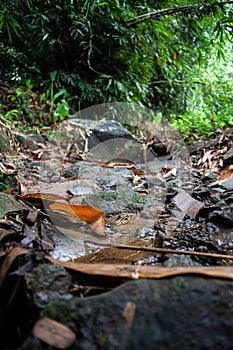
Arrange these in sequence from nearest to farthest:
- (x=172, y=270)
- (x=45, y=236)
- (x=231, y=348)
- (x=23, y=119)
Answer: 1. (x=231, y=348)
2. (x=172, y=270)
3. (x=45, y=236)
4. (x=23, y=119)

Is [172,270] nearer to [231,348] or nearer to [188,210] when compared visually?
[231,348]

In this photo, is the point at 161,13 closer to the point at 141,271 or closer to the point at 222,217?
the point at 222,217

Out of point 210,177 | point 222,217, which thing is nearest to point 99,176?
point 210,177

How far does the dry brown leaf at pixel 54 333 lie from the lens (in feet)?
1.87

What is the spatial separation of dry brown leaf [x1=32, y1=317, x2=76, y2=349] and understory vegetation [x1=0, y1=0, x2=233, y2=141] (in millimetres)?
3988

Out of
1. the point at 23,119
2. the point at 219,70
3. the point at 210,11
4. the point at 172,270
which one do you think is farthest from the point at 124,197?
the point at 219,70

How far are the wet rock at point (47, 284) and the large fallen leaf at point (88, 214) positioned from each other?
2.55 ft

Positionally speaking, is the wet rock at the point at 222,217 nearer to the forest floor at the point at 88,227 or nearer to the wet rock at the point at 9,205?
the forest floor at the point at 88,227

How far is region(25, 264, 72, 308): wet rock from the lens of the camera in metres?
0.68

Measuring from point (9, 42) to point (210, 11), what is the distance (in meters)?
3.25

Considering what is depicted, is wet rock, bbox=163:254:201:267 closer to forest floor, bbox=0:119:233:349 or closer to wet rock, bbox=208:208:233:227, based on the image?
forest floor, bbox=0:119:233:349

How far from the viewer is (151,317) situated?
0.61m

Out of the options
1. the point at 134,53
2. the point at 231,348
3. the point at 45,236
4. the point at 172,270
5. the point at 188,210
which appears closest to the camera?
the point at 231,348

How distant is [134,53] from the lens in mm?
5184
